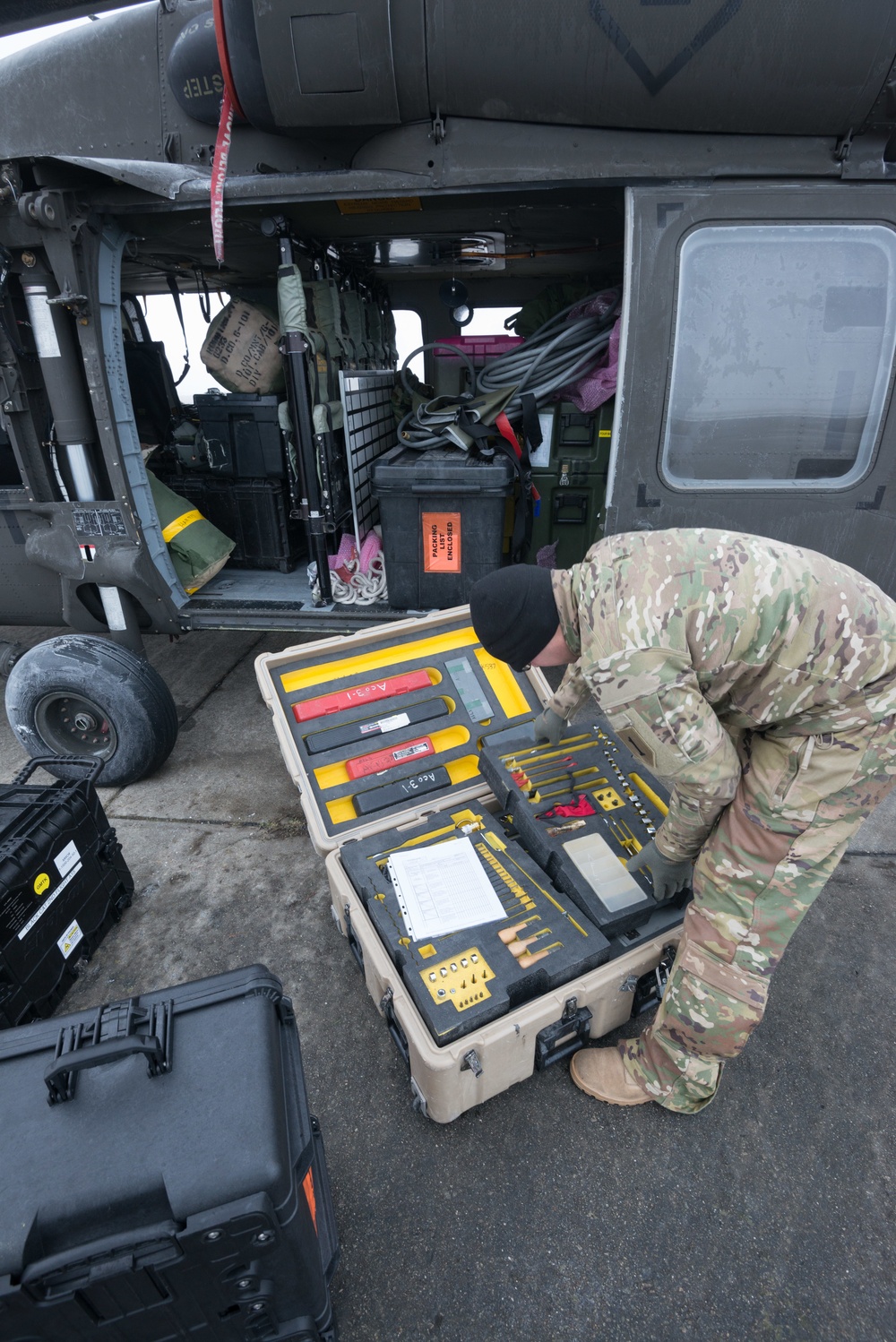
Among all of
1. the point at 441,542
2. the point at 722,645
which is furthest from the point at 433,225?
the point at 722,645

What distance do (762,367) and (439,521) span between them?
5.07ft

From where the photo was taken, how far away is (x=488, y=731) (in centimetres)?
280

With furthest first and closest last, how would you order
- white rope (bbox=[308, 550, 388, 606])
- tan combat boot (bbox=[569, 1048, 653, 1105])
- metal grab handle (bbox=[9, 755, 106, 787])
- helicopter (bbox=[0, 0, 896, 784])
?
white rope (bbox=[308, 550, 388, 606]) < metal grab handle (bbox=[9, 755, 106, 787]) < helicopter (bbox=[0, 0, 896, 784]) < tan combat boot (bbox=[569, 1048, 653, 1105])

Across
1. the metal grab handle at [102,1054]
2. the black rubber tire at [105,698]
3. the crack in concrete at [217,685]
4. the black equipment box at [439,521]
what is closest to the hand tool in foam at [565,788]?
the black equipment box at [439,521]

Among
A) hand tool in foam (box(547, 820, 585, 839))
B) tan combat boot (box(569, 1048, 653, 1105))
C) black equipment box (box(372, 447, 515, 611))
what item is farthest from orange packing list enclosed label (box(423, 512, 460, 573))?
tan combat boot (box(569, 1048, 653, 1105))

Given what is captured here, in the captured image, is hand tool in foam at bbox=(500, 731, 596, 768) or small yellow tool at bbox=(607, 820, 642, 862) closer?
small yellow tool at bbox=(607, 820, 642, 862)

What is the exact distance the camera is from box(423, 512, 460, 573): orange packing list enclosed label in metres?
3.30

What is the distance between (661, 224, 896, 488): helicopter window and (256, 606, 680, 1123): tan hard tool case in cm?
127

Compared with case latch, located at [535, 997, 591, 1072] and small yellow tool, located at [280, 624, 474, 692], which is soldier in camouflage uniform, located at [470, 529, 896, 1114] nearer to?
case latch, located at [535, 997, 591, 1072]

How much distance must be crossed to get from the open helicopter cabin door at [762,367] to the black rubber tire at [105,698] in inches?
91.4

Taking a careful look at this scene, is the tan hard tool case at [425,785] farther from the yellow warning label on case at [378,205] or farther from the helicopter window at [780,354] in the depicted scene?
the yellow warning label on case at [378,205]

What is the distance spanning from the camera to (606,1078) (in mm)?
1919

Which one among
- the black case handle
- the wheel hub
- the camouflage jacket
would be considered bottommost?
the wheel hub

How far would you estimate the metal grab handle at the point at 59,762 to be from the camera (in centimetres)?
244
